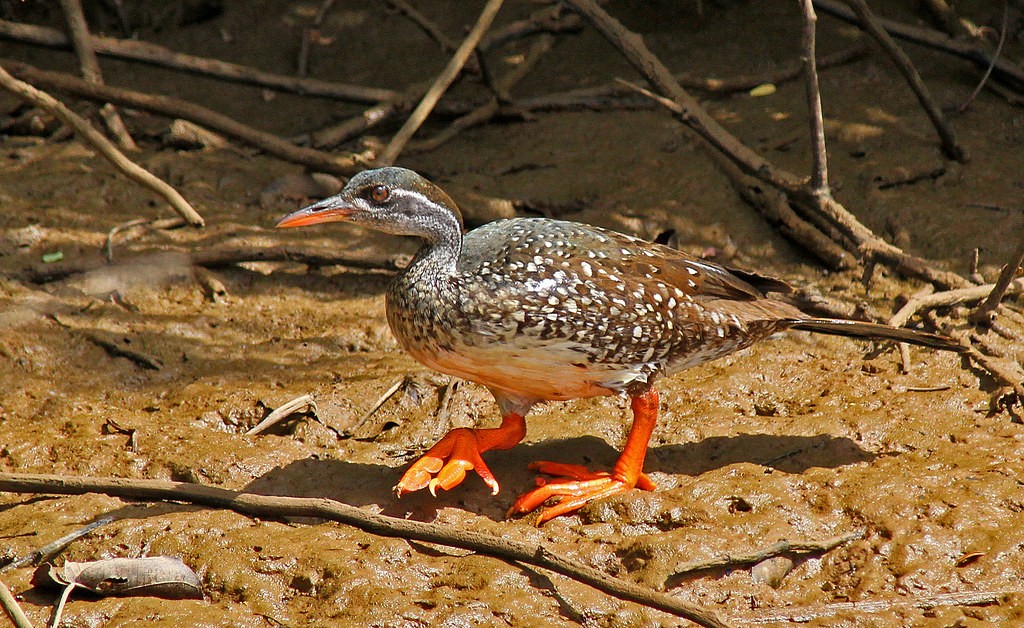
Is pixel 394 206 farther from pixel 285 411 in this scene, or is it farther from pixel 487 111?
pixel 487 111

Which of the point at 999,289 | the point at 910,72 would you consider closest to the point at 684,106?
the point at 910,72

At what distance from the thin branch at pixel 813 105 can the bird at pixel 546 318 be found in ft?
4.73

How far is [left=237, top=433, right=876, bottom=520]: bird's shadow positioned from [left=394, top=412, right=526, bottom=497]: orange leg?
A: 86 millimetres

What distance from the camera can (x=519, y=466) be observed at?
5164 millimetres

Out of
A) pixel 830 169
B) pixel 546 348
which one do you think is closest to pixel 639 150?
pixel 830 169

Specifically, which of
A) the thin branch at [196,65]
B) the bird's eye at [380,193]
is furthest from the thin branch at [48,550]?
the thin branch at [196,65]

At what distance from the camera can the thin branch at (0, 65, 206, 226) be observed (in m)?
6.43

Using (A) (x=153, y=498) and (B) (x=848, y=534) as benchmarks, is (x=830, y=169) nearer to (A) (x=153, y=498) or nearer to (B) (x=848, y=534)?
(B) (x=848, y=534)

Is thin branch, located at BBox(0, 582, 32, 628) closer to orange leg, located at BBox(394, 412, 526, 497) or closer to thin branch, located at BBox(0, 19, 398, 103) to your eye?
orange leg, located at BBox(394, 412, 526, 497)

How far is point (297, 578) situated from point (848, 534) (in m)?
2.39

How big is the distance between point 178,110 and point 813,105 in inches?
182

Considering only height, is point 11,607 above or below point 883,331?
below

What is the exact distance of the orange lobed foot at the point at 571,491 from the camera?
15.4 feet

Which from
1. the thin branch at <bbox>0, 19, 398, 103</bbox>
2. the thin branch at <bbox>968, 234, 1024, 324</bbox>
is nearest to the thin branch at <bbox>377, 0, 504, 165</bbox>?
the thin branch at <bbox>0, 19, 398, 103</bbox>
